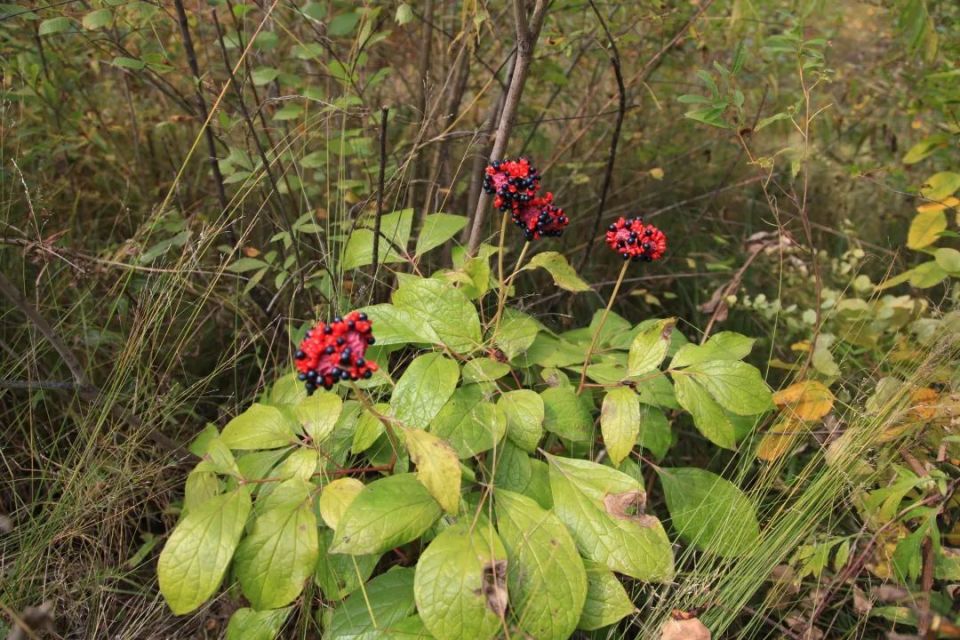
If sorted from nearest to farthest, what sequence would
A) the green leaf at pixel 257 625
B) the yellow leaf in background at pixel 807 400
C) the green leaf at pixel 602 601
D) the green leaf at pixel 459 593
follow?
the green leaf at pixel 459 593 → the green leaf at pixel 602 601 → the green leaf at pixel 257 625 → the yellow leaf in background at pixel 807 400

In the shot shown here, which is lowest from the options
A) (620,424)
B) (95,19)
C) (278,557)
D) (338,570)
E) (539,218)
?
(338,570)

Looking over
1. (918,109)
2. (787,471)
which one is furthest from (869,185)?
(787,471)

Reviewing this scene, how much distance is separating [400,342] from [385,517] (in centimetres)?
38

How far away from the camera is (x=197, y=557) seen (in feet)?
3.97

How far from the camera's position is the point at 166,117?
2.84 m

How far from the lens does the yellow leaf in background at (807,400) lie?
5.36 ft

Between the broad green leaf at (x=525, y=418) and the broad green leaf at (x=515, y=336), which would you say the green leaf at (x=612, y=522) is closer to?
the broad green leaf at (x=525, y=418)

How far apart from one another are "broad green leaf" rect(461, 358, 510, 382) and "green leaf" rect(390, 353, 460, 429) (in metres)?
0.07

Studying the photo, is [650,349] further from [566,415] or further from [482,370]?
[482,370]

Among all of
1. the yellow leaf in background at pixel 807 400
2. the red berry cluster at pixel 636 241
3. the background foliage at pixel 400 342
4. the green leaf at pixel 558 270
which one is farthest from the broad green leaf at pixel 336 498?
the yellow leaf in background at pixel 807 400

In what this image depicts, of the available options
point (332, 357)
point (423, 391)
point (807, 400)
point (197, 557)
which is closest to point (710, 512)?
point (807, 400)

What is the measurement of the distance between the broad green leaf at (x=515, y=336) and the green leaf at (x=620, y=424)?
0.73 feet

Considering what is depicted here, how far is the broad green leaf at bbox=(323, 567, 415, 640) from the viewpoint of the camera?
1.29m

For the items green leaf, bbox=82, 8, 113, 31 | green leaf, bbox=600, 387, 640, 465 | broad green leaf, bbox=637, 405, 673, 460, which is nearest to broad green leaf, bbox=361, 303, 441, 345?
green leaf, bbox=600, 387, 640, 465
